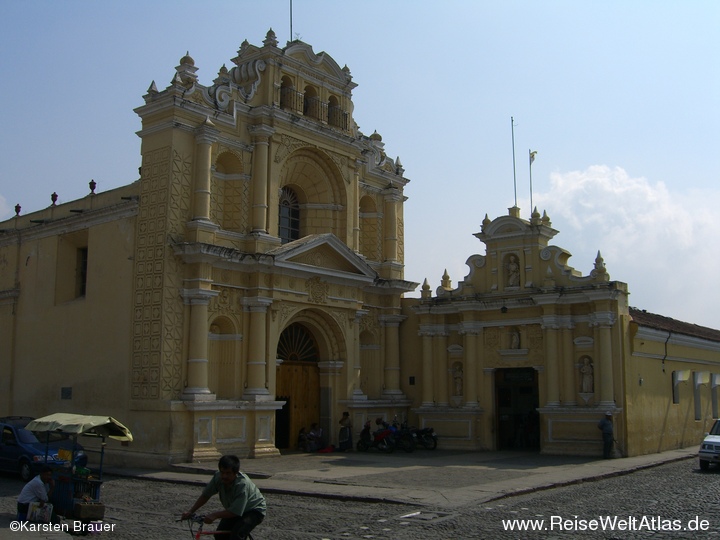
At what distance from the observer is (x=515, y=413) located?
1056 inches

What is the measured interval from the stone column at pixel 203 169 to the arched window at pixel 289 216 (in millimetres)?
4481

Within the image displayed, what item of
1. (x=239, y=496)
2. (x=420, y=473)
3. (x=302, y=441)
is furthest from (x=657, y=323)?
(x=239, y=496)

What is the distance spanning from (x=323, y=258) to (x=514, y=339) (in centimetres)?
679

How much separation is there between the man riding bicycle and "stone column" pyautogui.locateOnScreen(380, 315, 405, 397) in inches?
787

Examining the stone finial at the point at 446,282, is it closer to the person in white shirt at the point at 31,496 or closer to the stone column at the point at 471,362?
the stone column at the point at 471,362

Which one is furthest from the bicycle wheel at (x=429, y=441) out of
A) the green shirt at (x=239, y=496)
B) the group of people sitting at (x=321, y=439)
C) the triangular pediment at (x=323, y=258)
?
the green shirt at (x=239, y=496)

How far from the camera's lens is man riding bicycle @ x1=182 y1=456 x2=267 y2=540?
803 cm

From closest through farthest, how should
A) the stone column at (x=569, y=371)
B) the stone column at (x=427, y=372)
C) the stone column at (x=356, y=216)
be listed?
the stone column at (x=569, y=371), the stone column at (x=356, y=216), the stone column at (x=427, y=372)

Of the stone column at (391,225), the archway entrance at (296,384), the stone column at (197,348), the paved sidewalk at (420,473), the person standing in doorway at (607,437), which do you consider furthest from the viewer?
the stone column at (391,225)

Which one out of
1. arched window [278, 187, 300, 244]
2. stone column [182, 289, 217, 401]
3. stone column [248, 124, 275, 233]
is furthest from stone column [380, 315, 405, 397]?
stone column [182, 289, 217, 401]

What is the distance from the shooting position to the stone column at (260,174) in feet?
78.4

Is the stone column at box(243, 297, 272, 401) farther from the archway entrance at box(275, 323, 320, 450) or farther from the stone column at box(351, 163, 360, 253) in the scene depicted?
the stone column at box(351, 163, 360, 253)

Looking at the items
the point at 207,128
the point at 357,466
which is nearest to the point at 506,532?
the point at 357,466

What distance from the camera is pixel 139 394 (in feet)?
70.0
